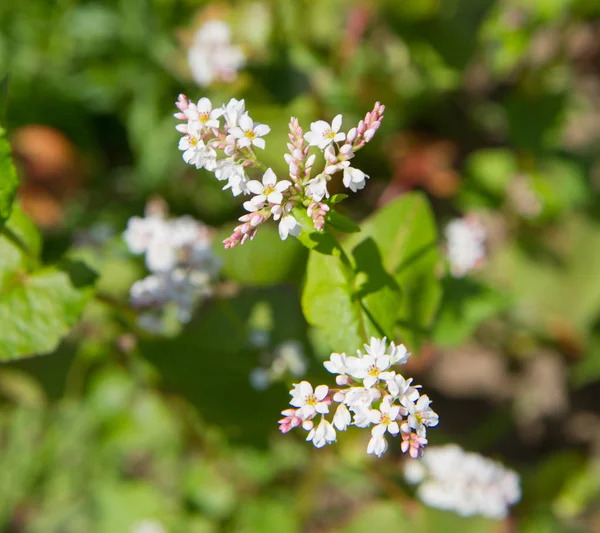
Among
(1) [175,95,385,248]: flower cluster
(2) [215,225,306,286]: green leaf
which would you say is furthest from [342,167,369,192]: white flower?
(2) [215,225,306,286]: green leaf

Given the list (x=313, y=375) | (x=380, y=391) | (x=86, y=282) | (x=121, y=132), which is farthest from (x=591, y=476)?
(x=121, y=132)

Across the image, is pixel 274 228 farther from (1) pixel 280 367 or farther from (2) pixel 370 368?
(2) pixel 370 368

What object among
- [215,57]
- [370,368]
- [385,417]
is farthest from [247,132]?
[215,57]

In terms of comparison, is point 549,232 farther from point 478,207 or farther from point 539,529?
point 539,529

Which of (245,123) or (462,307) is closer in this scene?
(245,123)

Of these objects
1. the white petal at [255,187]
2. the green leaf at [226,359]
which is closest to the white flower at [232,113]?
the white petal at [255,187]

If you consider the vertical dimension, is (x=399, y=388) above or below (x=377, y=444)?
above

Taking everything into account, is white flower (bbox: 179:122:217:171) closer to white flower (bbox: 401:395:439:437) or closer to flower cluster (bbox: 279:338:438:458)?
flower cluster (bbox: 279:338:438:458)
